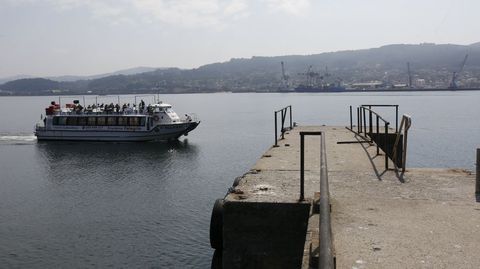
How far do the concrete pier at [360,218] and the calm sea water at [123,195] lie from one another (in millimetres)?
5940

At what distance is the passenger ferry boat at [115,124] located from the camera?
53406mm

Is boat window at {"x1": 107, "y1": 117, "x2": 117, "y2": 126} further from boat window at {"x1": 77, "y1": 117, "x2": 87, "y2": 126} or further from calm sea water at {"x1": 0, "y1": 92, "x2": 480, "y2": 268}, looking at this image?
boat window at {"x1": 77, "y1": 117, "x2": 87, "y2": 126}

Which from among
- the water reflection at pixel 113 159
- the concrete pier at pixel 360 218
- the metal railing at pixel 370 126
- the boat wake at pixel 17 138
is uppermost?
the metal railing at pixel 370 126

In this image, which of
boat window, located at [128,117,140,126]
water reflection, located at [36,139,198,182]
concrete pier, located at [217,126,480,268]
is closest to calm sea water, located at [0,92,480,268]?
water reflection, located at [36,139,198,182]

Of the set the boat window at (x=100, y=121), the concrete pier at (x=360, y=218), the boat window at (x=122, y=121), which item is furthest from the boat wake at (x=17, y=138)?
the concrete pier at (x=360, y=218)

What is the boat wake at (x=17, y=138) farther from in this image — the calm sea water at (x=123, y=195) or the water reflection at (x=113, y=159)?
the water reflection at (x=113, y=159)

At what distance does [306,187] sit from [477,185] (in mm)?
3135

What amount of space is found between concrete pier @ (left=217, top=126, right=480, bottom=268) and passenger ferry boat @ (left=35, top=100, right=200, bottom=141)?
41061 millimetres

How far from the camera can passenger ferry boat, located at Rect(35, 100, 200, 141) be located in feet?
175

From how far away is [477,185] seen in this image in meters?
9.21

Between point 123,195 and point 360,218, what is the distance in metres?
20.2

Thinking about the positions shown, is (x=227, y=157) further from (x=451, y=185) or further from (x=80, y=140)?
(x=451, y=185)

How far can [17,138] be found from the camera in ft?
202

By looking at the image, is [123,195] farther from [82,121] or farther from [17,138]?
[17,138]
